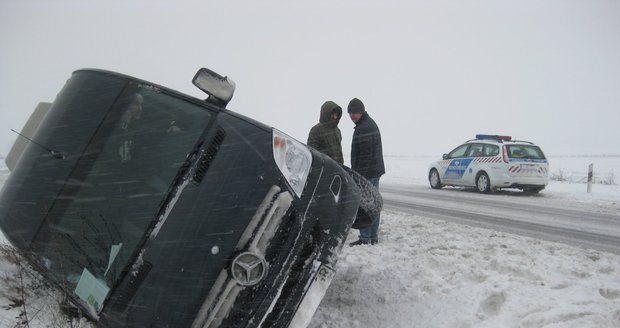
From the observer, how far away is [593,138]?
70.8 metres

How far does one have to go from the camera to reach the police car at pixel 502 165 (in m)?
11.2

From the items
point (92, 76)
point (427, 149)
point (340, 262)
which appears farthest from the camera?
point (427, 149)

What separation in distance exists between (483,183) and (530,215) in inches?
167

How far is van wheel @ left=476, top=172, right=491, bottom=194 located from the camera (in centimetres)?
1175

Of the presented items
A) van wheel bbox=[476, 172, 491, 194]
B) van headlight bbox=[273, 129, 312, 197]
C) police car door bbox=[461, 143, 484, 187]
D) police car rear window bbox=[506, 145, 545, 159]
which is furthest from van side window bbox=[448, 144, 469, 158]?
van headlight bbox=[273, 129, 312, 197]

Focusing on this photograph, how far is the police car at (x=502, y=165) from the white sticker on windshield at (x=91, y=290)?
10920 mm

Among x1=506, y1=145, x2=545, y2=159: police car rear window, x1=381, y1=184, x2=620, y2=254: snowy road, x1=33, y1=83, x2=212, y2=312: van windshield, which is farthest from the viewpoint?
x1=506, y1=145, x2=545, y2=159: police car rear window

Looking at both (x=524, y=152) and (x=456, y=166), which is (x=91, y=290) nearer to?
(x=524, y=152)

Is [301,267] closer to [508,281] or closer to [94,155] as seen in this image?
[94,155]

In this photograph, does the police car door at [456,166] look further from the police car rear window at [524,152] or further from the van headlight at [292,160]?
the van headlight at [292,160]

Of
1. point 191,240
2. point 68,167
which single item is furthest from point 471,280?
point 68,167

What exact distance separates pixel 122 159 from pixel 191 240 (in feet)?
2.59

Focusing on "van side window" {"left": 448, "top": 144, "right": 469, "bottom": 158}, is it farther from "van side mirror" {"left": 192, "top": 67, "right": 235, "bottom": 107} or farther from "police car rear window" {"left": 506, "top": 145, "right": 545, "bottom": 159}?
"van side mirror" {"left": 192, "top": 67, "right": 235, "bottom": 107}

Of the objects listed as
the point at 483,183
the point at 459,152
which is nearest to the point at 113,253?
the point at 483,183
